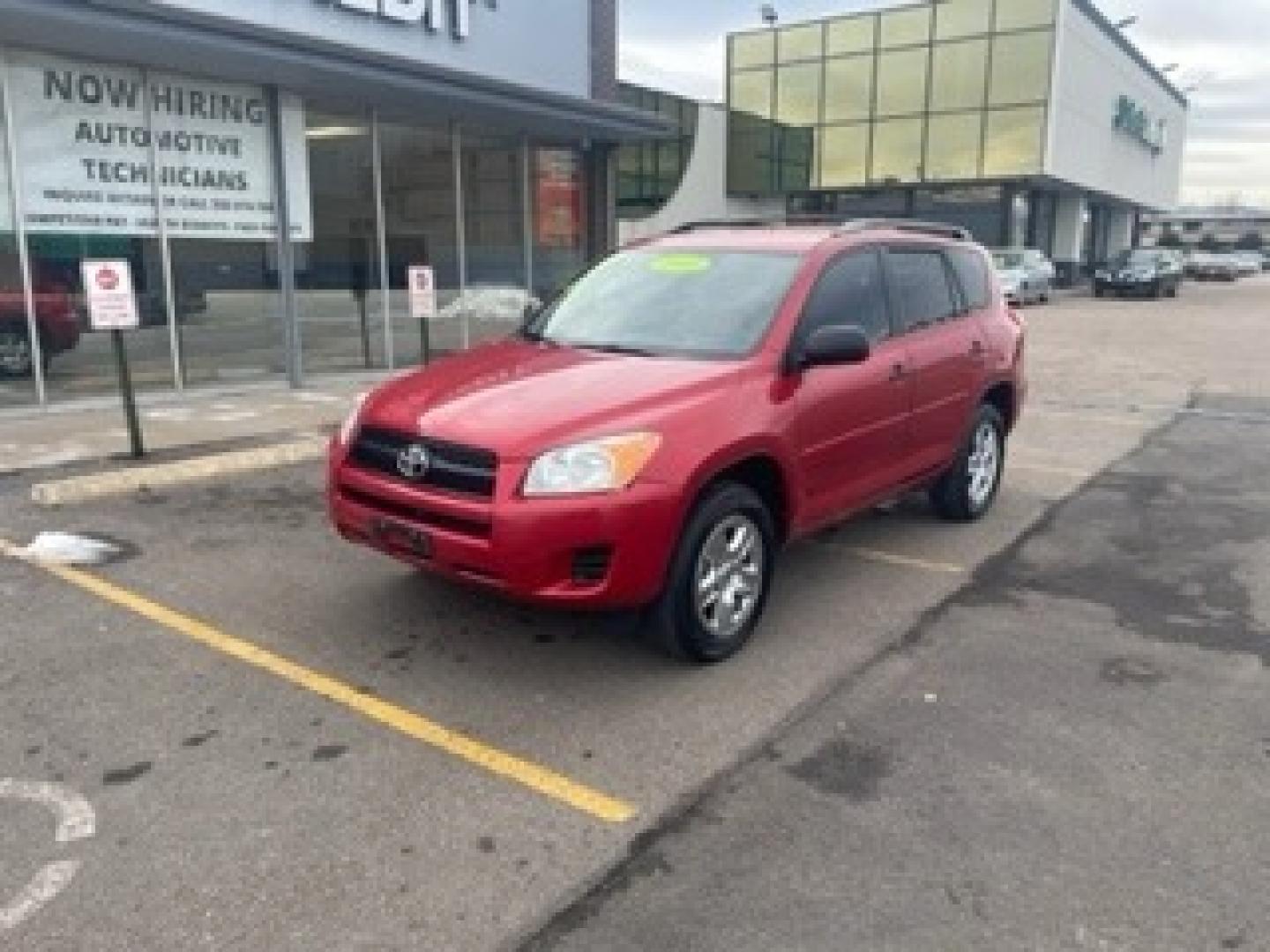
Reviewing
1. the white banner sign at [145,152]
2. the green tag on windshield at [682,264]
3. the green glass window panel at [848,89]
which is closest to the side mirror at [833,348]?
the green tag on windshield at [682,264]

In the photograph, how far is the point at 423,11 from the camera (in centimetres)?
1278

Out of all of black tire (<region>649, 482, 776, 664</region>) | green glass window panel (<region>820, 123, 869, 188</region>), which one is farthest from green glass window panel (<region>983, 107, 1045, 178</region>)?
black tire (<region>649, 482, 776, 664</region>)

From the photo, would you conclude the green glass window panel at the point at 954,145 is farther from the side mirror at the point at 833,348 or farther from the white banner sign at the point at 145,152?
the side mirror at the point at 833,348

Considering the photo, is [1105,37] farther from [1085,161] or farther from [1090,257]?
[1090,257]

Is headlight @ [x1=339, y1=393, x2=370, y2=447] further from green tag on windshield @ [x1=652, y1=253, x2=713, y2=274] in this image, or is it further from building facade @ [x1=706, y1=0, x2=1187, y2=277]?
building facade @ [x1=706, y1=0, x2=1187, y2=277]

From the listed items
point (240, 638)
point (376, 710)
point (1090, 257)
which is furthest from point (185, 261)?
point (1090, 257)

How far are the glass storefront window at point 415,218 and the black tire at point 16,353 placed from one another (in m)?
4.28

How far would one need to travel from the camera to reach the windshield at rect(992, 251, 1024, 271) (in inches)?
1169

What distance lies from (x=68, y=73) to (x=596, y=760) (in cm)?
919

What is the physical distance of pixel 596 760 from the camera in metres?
3.71

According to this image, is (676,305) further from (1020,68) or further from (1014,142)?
(1020,68)

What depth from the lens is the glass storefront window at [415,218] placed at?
13.2m

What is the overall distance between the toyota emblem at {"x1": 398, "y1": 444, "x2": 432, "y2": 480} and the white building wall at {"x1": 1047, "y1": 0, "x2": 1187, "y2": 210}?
116ft

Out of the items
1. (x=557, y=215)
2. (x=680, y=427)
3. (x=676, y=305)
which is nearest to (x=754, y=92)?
(x=557, y=215)
